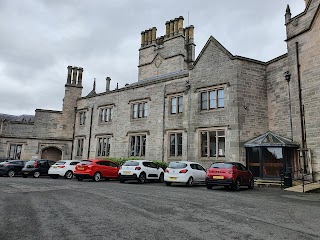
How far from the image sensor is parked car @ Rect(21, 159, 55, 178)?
67.7ft

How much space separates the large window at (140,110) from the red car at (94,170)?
6911 mm

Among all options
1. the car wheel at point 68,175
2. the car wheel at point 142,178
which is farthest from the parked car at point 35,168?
the car wheel at point 142,178

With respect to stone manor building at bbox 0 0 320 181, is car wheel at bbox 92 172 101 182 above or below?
below

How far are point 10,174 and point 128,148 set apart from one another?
32.3 feet

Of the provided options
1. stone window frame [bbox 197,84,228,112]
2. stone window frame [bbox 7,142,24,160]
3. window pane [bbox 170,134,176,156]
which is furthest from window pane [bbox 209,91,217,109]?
stone window frame [bbox 7,142,24,160]

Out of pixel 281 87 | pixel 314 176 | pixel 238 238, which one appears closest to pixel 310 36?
pixel 281 87

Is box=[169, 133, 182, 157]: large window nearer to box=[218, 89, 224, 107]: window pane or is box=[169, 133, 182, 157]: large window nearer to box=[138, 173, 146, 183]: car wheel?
box=[218, 89, 224, 107]: window pane

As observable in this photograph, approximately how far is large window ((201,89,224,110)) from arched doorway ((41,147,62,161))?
63.1 feet

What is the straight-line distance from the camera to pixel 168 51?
112ft

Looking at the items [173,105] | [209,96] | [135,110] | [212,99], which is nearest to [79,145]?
[135,110]

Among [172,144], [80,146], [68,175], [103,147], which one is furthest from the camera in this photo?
[80,146]

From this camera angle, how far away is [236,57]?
731 inches

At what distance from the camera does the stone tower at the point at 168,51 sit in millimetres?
33031

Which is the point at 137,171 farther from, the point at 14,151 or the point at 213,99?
the point at 14,151
